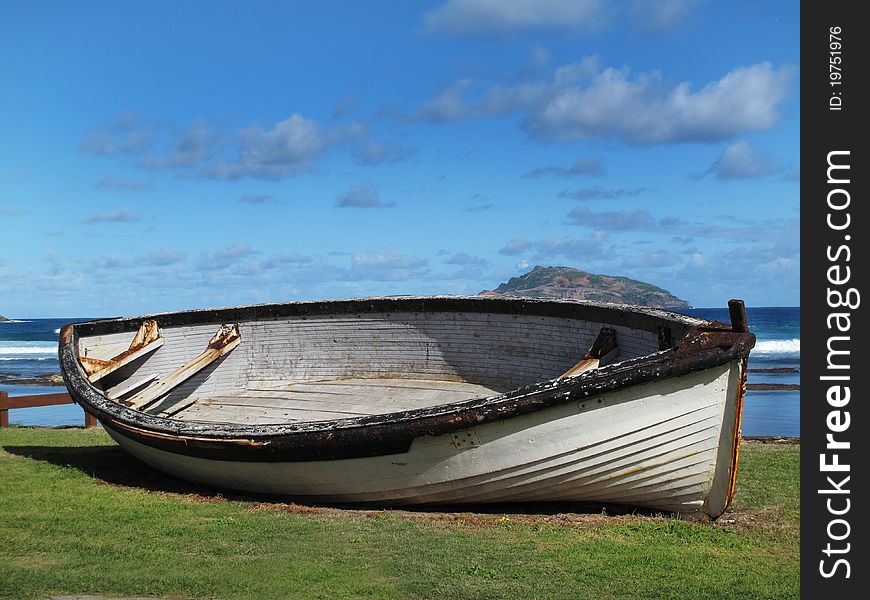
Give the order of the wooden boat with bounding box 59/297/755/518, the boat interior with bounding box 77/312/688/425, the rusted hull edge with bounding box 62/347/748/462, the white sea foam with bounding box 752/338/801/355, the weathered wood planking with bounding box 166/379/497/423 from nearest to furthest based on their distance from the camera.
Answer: the rusted hull edge with bounding box 62/347/748/462 < the wooden boat with bounding box 59/297/755/518 < the weathered wood planking with bounding box 166/379/497/423 < the boat interior with bounding box 77/312/688/425 < the white sea foam with bounding box 752/338/801/355

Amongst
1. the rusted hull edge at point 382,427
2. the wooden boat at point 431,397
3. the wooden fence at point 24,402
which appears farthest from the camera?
the wooden fence at point 24,402

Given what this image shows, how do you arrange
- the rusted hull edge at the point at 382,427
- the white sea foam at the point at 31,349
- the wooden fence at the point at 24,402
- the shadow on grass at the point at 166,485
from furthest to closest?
the white sea foam at the point at 31,349 → the wooden fence at the point at 24,402 → the shadow on grass at the point at 166,485 → the rusted hull edge at the point at 382,427

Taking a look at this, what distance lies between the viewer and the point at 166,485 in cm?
845

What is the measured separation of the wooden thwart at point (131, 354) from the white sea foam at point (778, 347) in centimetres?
3773

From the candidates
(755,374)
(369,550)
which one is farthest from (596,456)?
(755,374)

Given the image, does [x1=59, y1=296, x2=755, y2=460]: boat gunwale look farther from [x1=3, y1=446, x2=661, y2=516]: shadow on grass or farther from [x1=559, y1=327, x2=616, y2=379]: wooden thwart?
[x1=3, y1=446, x2=661, y2=516]: shadow on grass

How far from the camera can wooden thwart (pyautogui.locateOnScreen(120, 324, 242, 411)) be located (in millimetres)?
10234

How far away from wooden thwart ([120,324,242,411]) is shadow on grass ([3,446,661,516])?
2.15 ft

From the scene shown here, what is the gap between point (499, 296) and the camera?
1060 cm

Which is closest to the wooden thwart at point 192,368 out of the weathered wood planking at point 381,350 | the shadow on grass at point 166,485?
the weathered wood planking at point 381,350

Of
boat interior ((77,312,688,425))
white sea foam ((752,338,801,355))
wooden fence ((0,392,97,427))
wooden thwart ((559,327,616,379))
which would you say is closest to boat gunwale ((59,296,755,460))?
wooden thwart ((559,327,616,379))

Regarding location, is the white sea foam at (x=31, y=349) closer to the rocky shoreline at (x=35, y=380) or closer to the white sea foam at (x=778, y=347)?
the rocky shoreline at (x=35, y=380)

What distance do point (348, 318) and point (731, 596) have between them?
25.0 ft

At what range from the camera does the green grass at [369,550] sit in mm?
4891
